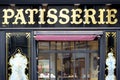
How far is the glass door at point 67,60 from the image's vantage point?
9.20m

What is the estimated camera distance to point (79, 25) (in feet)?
30.2

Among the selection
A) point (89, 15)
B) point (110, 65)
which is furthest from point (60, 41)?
point (110, 65)

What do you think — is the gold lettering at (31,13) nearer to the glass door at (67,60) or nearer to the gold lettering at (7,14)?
the gold lettering at (7,14)

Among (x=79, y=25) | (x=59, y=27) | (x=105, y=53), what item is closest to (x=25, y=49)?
(x=59, y=27)

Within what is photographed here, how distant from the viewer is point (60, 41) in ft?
30.2

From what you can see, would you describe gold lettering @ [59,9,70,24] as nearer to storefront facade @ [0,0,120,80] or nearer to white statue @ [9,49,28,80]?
storefront facade @ [0,0,120,80]

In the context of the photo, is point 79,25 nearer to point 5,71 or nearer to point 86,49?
point 86,49

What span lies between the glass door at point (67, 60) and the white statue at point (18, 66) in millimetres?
446

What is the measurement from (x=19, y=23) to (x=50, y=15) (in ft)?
3.11

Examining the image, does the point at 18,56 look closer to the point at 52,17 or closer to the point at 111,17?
the point at 52,17

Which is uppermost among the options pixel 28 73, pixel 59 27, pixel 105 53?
pixel 59 27

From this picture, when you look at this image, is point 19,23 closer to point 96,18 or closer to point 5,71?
point 5,71

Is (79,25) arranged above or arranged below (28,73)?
above

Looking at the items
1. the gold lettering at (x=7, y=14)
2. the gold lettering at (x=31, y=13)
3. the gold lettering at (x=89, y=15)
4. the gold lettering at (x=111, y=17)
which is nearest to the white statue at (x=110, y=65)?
the gold lettering at (x=111, y=17)
